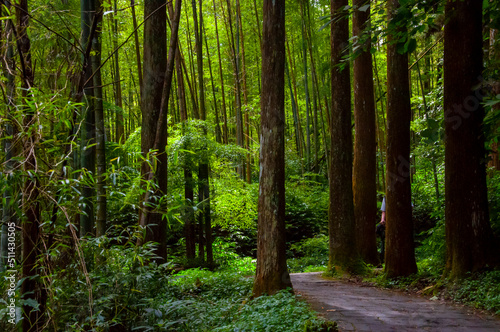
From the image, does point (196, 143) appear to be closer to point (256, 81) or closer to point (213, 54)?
point (213, 54)

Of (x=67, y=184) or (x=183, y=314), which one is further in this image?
(x=183, y=314)

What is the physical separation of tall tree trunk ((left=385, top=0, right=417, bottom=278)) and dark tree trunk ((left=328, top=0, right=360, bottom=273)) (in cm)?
111

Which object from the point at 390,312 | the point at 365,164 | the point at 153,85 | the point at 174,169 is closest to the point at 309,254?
the point at 365,164

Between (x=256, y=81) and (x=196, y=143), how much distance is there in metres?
14.5

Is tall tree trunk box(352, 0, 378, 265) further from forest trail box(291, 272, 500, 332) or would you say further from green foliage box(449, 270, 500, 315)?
green foliage box(449, 270, 500, 315)

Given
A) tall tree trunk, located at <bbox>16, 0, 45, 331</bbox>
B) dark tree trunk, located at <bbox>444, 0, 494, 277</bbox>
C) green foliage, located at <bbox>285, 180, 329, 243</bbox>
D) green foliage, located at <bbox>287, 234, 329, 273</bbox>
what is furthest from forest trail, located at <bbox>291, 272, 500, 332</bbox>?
green foliage, located at <bbox>285, 180, 329, 243</bbox>

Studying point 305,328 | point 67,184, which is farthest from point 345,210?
point 67,184

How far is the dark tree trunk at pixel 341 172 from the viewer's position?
321 inches

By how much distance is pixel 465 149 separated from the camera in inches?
223

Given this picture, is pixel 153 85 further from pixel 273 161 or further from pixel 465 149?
pixel 465 149

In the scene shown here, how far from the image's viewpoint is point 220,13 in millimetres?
19109

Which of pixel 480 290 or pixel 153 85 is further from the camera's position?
pixel 153 85

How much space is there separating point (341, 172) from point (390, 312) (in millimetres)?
3741

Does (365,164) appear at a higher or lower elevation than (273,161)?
higher
